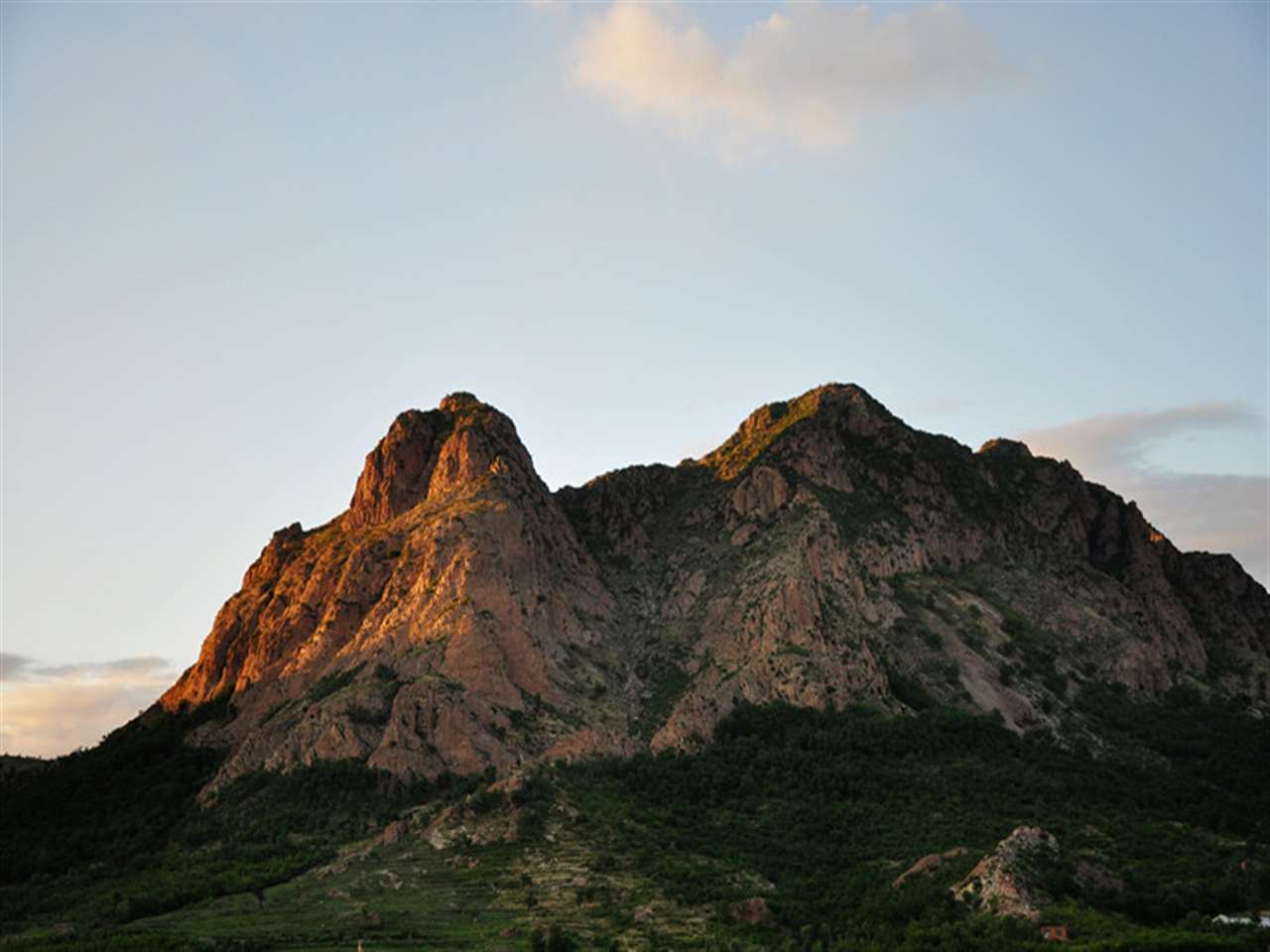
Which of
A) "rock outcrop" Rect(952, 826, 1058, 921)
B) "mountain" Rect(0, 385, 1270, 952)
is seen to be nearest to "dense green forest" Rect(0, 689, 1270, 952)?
"mountain" Rect(0, 385, 1270, 952)

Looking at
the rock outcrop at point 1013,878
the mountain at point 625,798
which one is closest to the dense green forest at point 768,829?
the mountain at point 625,798

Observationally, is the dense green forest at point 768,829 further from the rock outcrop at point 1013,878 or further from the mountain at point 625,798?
the rock outcrop at point 1013,878

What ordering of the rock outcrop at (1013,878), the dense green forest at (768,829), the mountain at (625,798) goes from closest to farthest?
the rock outcrop at (1013,878), the dense green forest at (768,829), the mountain at (625,798)

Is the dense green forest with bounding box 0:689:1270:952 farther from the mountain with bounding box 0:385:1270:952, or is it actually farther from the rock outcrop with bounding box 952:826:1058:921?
the rock outcrop with bounding box 952:826:1058:921

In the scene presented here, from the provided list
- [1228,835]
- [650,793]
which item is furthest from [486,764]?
[1228,835]

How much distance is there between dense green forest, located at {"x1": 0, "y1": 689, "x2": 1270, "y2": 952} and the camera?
411 feet

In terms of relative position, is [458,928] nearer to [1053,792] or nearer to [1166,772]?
[1053,792]

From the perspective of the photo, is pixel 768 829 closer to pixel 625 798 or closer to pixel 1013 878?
pixel 625 798

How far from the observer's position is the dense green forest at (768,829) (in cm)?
12538

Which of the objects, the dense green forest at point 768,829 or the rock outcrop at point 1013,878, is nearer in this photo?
the rock outcrop at point 1013,878

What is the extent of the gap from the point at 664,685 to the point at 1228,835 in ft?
227

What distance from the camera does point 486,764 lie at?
16250cm

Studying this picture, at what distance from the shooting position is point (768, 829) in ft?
504

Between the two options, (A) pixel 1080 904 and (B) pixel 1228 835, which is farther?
(B) pixel 1228 835
